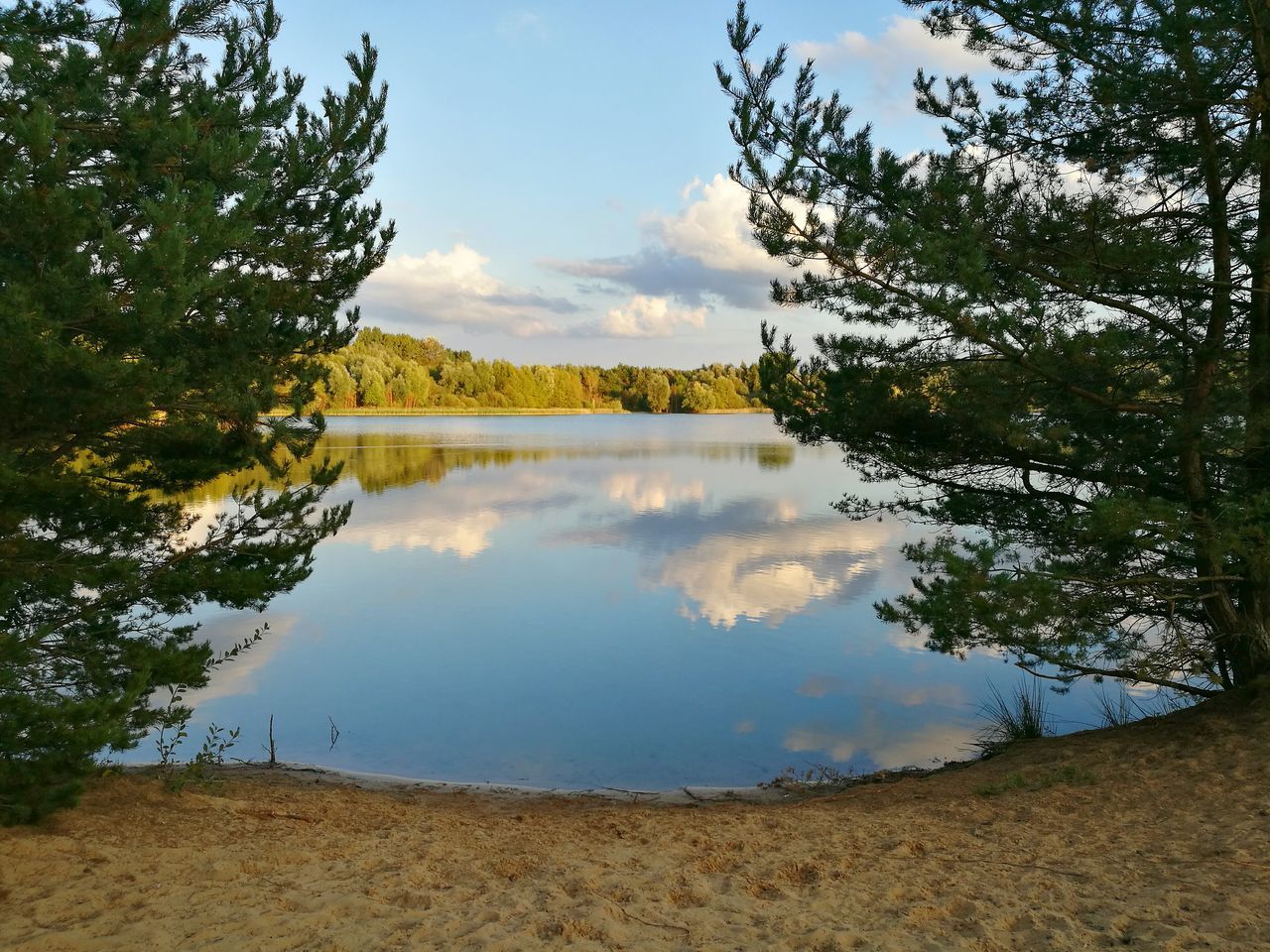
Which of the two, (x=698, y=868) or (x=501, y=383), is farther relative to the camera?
(x=501, y=383)

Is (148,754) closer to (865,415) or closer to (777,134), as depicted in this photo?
(865,415)

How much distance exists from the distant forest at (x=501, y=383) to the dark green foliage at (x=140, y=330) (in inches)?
Result: 2687

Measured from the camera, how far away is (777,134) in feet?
21.0

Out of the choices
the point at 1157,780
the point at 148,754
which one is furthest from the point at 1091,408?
the point at 148,754

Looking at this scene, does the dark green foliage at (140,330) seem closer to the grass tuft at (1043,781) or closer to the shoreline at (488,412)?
the grass tuft at (1043,781)

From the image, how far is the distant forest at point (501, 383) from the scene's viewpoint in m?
87.8

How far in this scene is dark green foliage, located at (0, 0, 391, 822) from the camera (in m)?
4.09

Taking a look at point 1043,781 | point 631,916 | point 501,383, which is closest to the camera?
point 631,916

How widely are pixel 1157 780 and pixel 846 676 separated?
4902 mm

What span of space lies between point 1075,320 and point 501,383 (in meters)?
106

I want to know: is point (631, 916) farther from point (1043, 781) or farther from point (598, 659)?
point (598, 659)

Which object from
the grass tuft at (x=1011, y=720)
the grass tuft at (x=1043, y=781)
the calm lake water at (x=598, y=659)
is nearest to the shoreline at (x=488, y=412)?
the calm lake water at (x=598, y=659)

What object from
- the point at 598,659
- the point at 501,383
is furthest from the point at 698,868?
the point at 501,383

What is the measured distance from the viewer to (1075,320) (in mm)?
5789
